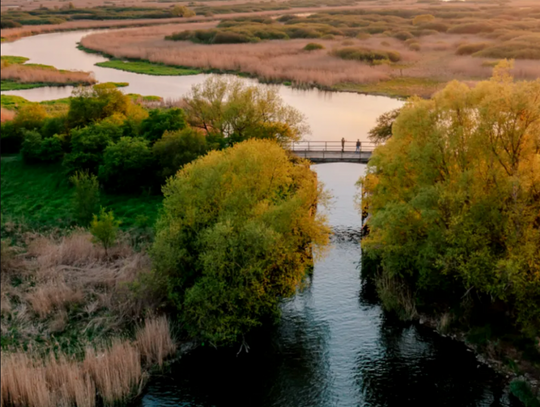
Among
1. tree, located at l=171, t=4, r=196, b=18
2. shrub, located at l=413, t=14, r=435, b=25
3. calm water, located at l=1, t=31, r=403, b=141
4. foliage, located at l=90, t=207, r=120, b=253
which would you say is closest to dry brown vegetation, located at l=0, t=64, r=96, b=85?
calm water, located at l=1, t=31, r=403, b=141

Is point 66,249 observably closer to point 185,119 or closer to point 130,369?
point 130,369

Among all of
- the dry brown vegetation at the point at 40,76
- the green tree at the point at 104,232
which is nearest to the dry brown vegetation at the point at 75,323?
the green tree at the point at 104,232

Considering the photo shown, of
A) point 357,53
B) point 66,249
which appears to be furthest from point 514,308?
point 357,53

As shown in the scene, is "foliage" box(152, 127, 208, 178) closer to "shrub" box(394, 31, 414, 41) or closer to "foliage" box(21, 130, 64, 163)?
"foliage" box(21, 130, 64, 163)

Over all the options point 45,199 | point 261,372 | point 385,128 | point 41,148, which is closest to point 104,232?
point 45,199

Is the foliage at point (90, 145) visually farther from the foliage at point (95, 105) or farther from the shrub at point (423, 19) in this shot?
the shrub at point (423, 19)

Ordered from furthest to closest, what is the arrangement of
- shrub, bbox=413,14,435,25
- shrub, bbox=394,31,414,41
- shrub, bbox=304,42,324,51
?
shrub, bbox=413,14,435,25 < shrub, bbox=394,31,414,41 < shrub, bbox=304,42,324,51

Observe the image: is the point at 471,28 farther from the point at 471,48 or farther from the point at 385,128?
the point at 385,128
